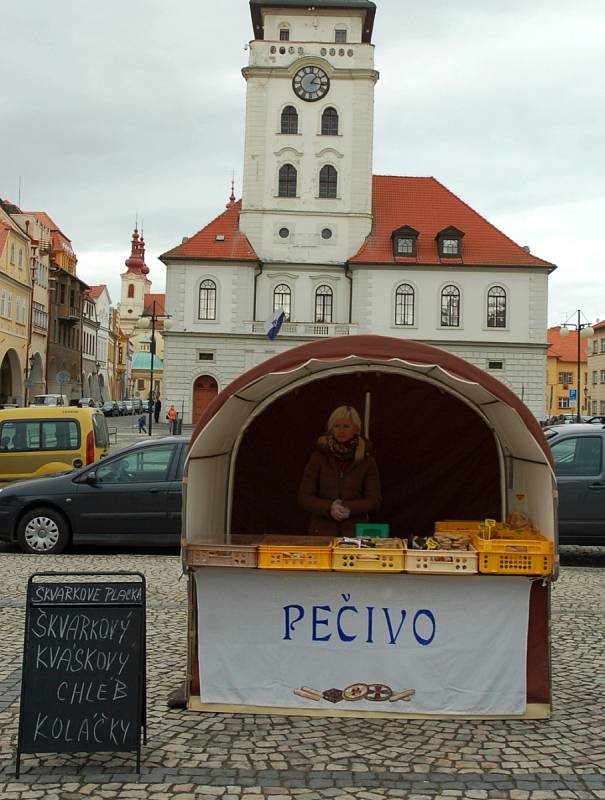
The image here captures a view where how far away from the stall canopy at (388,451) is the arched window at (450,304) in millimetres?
44471

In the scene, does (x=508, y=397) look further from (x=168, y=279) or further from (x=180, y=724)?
(x=168, y=279)

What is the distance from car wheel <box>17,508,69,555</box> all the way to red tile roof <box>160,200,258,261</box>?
39.9 metres

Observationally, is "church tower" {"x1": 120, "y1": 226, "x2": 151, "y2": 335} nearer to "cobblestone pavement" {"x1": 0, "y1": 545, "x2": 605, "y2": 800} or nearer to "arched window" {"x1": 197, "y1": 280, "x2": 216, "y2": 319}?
"arched window" {"x1": 197, "y1": 280, "x2": 216, "y2": 319}

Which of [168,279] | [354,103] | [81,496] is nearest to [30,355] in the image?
[168,279]

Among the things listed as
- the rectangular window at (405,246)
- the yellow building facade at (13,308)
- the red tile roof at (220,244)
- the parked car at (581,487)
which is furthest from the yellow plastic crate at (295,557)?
the yellow building facade at (13,308)

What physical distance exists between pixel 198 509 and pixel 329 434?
1292mm

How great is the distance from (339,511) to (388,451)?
212 centimetres

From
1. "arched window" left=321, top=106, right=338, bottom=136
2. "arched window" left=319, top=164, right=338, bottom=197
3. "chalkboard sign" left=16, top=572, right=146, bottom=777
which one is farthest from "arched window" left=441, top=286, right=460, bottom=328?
"chalkboard sign" left=16, top=572, right=146, bottom=777

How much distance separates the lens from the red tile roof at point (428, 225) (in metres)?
52.4

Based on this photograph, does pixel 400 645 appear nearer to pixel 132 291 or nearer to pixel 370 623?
pixel 370 623

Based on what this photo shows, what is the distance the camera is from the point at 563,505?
503 inches

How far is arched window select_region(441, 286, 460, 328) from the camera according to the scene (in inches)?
2071

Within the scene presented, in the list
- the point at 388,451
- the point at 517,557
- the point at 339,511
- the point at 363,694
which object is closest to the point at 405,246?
the point at 388,451

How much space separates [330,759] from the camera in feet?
17.4
